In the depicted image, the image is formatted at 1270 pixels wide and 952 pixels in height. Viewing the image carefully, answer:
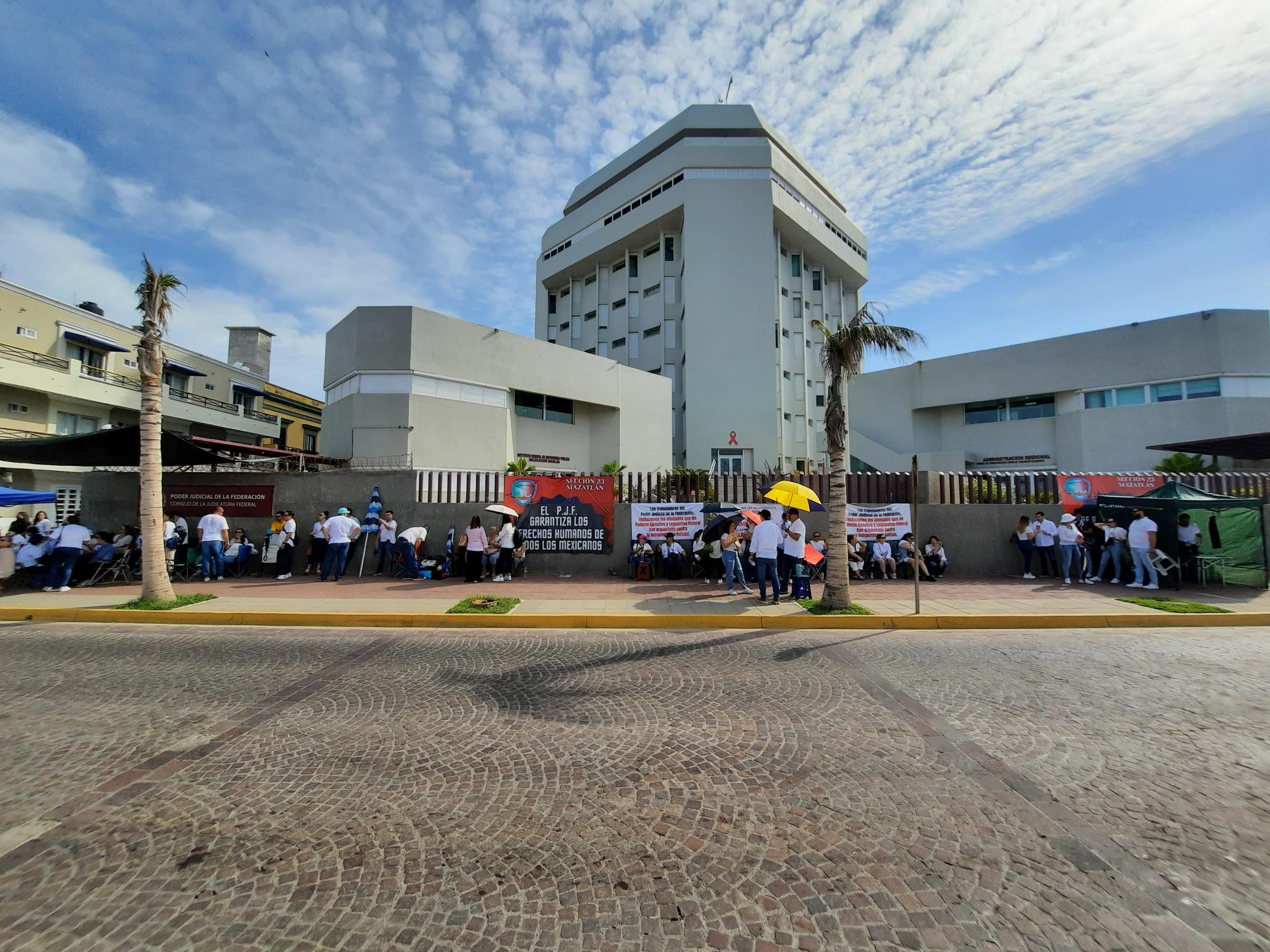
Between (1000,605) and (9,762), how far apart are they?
12239mm

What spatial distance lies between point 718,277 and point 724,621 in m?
32.3

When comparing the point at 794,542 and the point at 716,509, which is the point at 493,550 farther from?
the point at 794,542

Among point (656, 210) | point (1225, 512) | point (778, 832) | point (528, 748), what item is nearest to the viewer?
point (778, 832)

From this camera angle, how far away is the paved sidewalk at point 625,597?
902cm

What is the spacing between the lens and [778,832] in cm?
292

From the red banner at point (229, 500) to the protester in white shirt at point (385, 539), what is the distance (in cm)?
324

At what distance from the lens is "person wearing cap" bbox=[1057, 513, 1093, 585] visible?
11992 mm

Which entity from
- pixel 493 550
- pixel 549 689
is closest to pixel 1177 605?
pixel 549 689

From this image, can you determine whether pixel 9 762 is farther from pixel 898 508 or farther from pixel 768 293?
pixel 768 293

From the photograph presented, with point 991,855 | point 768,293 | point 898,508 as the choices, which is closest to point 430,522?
point 898,508

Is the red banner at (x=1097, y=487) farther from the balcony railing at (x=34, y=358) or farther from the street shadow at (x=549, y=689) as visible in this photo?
the balcony railing at (x=34, y=358)

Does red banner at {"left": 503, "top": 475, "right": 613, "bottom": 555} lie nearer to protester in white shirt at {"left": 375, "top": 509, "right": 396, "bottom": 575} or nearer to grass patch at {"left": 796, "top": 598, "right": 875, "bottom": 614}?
protester in white shirt at {"left": 375, "top": 509, "right": 396, "bottom": 575}

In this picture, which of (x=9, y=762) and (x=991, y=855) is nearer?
(x=991, y=855)

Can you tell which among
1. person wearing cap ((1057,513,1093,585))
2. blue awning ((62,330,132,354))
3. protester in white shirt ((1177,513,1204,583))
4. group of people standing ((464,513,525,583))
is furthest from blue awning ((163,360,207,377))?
protester in white shirt ((1177,513,1204,583))
